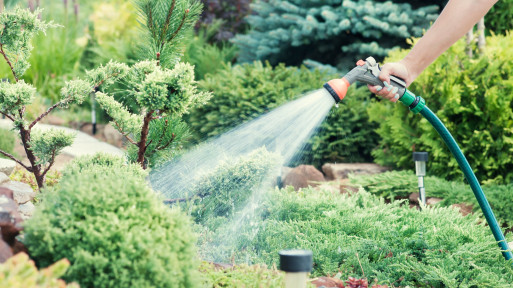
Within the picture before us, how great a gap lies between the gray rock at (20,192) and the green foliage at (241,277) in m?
1.00

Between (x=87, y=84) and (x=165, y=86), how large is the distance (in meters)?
0.50

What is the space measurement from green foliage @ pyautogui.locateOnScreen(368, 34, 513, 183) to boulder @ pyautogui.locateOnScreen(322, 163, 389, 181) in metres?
0.33

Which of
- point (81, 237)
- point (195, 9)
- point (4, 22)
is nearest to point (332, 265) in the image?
point (81, 237)

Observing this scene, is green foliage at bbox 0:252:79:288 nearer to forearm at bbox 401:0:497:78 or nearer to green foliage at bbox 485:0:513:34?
forearm at bbox 401:0:497:78

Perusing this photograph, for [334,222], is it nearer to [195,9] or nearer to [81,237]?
[195,9]

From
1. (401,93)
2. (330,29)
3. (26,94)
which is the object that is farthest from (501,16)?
(26,94)

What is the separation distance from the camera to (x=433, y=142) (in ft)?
15.8

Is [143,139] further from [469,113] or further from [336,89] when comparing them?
[469,113]

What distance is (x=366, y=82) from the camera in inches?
101

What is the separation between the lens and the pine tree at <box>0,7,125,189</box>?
7.82 ft

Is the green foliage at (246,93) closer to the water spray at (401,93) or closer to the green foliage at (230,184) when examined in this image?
the green foliage at (230,184)

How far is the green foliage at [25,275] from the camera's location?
51.9 inches

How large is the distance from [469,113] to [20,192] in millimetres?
3792

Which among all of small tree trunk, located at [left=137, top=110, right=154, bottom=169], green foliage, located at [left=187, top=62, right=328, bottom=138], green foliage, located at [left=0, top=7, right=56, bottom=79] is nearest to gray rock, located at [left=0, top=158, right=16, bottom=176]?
green foliage, located at [left=0, top=7, right=56, bottom=79]
